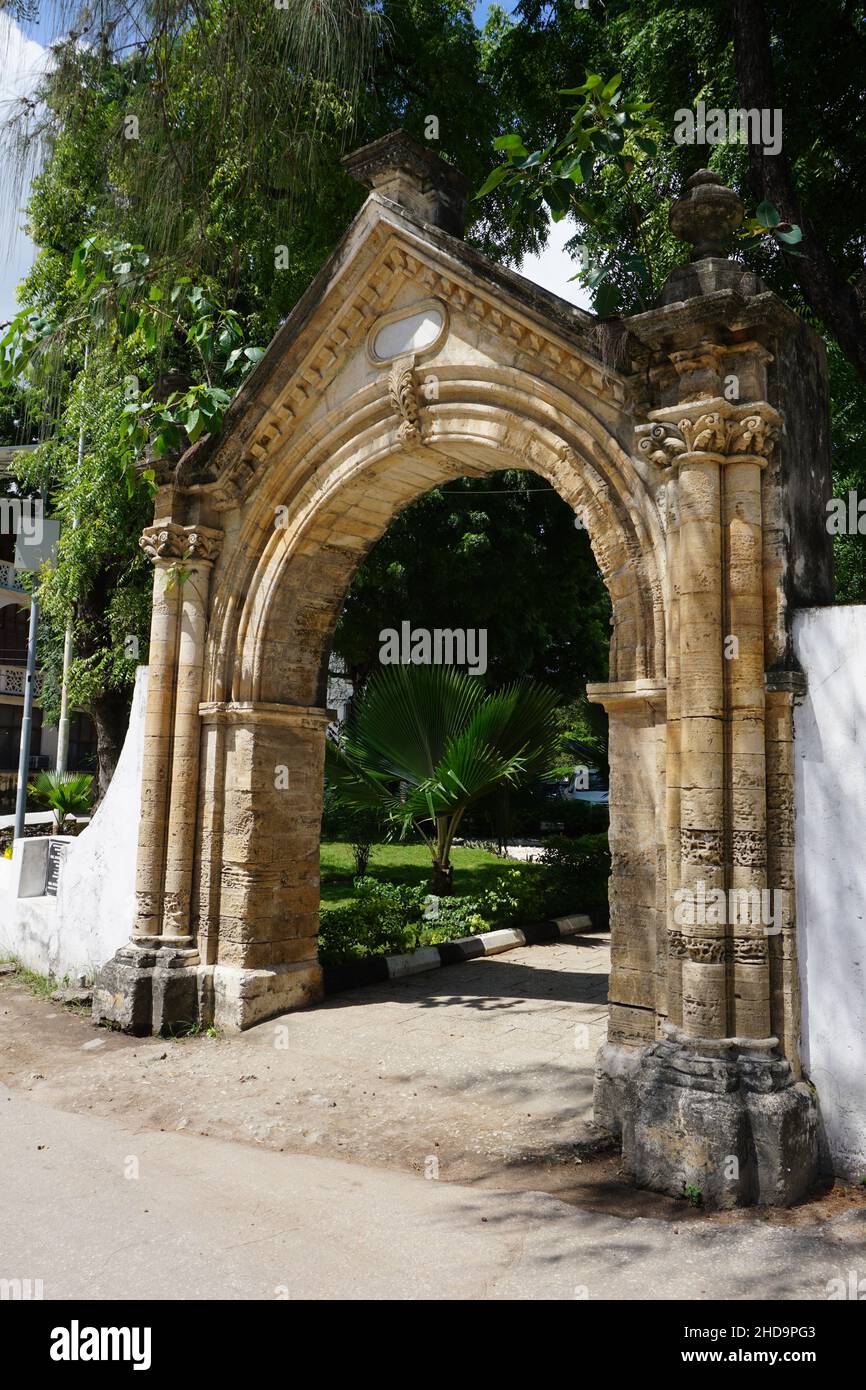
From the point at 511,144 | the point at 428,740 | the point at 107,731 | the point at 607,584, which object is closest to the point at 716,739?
the point at 607,584

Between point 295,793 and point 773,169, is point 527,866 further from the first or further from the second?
point 773,169

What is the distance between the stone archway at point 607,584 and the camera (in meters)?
4.75

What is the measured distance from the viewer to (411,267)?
6.73 m

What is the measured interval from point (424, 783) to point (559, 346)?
17.2 feet

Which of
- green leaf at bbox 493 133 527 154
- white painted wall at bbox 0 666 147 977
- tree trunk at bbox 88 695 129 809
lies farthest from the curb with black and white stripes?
tree trunk at bbox 88 695 129 809

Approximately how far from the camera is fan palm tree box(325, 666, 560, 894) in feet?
32.8

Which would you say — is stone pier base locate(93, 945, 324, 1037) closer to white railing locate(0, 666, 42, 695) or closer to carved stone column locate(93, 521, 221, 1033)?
carved stone column locate(93, 521, 221, 1033)

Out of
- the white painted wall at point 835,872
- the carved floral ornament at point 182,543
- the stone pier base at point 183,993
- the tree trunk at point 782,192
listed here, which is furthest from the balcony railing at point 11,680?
the white painted wall at point 835,872

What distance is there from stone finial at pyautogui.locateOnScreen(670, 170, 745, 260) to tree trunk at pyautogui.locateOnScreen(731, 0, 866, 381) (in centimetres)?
267

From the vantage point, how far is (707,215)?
528 centimetres

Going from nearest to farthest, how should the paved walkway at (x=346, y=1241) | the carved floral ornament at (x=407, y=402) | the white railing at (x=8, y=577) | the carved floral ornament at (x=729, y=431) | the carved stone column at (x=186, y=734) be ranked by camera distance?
the paved walkway at (x=346, y=1241), the carved floral ornament at (x=729, y=431), the carved floral ornament at (x=407, y=402), the carved stone column at (x=186, y=734), the white railing at (x=8, y=577)

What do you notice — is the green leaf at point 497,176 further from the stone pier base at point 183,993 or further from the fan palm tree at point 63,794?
the fan palm tree at point 63,794

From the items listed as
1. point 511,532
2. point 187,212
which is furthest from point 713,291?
point 511,532

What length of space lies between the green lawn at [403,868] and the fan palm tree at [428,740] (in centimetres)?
187
